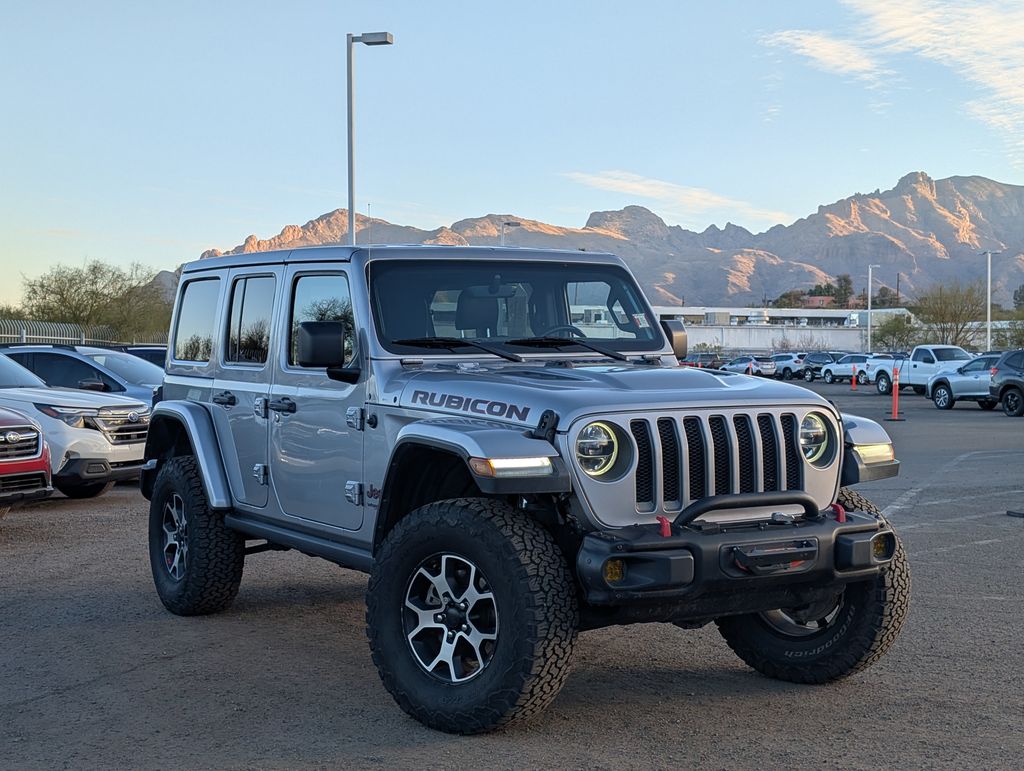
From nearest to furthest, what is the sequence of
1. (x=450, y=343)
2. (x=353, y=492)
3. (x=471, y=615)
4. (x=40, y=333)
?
(x=471, y=615), (x=353, y=492), (x=450, y=343), (x=40, y=333)

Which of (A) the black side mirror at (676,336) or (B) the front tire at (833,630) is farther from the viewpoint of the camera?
(A) the black side mirror at (676,336)

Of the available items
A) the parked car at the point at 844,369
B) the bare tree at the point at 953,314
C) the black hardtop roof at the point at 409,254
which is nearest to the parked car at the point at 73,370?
the black hardtop roof at the point at 409,254

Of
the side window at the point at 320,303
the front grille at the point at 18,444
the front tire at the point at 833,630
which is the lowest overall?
the front tire at the point at 833,630

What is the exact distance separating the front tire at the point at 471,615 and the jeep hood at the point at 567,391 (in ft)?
1.52

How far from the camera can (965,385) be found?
33.7 metres

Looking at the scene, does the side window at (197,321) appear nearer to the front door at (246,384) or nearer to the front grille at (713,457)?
the front door at (246,384)

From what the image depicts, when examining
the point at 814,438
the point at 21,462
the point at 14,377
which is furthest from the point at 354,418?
the point at 14,377

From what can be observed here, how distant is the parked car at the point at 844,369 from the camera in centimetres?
5784

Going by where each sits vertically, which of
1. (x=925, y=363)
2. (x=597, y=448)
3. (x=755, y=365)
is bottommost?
(x=755, y=365)

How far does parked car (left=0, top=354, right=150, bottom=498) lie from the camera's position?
41.4ft

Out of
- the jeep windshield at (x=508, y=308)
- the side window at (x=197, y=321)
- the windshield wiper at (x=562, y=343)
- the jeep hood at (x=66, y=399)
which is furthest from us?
the jeep hood at (x=66, y=399)

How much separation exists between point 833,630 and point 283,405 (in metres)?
3.12

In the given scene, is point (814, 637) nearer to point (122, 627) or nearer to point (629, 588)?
point (629, 588)

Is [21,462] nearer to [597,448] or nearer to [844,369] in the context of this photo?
[597,448]
